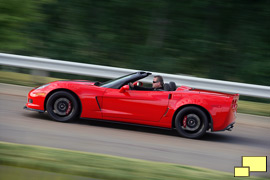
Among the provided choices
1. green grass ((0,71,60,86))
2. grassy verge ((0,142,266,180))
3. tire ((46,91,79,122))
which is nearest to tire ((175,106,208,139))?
tire ((46,91,79,122))

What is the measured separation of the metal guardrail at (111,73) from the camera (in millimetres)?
9797

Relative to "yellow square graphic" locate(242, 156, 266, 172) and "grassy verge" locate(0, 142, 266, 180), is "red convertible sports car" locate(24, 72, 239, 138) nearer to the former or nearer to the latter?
"grassy verge" locate(0, 142, 266, 180)

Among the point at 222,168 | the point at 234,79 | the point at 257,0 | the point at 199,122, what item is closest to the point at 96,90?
the point at 199,122

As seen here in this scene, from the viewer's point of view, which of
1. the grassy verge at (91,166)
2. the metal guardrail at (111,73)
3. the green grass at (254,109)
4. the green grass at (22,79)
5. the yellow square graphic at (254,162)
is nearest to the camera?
the yellow square graphic at (254,162)

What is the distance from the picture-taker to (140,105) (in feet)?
23.5

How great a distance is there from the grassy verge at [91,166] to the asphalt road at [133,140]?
0.84m

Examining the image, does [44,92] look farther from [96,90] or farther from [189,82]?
[189,82]

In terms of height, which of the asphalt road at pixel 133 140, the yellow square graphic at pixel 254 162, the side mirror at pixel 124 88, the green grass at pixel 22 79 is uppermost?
the green grass at pixel 22 79

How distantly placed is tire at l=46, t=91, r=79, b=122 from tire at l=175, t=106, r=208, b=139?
1.93 meters

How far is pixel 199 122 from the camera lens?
7.08m

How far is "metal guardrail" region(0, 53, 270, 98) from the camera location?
980cm

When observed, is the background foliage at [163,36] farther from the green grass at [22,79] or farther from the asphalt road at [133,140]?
the asphalt road at [133,140]

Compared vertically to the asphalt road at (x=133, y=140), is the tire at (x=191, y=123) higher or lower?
higher

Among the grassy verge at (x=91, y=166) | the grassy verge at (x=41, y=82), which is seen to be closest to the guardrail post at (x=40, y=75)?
the grassy verge at (x=41, y=82)
